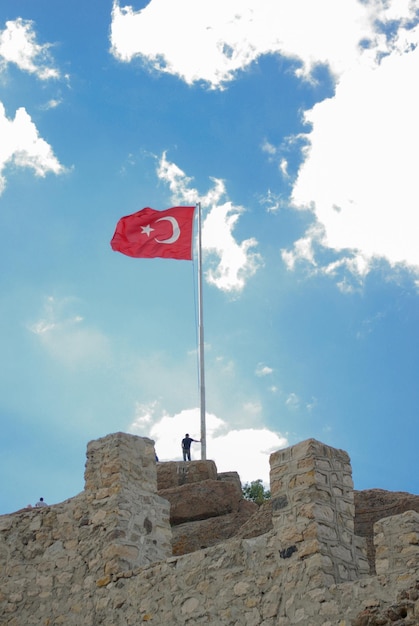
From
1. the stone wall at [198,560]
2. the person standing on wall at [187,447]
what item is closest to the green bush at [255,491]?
the person standing on wall at [187,447]

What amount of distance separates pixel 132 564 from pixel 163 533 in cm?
76

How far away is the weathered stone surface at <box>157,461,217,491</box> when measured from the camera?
17.3 m

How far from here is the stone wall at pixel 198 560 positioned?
28.5 feet

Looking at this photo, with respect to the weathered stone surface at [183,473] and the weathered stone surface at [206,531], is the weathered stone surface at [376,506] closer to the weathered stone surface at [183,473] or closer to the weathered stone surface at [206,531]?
the weathered stone surface at [206,531]

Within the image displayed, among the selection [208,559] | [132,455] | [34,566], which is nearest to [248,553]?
[208,559]

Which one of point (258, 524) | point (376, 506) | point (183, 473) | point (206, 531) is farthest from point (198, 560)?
point (183, 473)

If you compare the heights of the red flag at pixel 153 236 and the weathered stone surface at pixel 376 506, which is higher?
the red flag at pixel 153 236

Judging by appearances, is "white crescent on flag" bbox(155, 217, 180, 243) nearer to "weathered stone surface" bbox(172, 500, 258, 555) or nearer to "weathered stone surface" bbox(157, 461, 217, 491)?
"weathered stone surface" bbox(157, 461, 217, 491)

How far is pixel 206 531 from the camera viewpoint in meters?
15.4

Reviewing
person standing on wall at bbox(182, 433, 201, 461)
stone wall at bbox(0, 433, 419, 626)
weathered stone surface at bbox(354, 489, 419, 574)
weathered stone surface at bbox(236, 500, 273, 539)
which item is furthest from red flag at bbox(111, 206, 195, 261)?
stone wall at bbox(0, 433, 419, 626)

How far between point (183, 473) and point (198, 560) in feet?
25.2

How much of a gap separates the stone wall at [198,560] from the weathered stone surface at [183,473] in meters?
5.75

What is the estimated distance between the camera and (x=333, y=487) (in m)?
9.59

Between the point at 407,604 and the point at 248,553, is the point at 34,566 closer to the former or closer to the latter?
the point at 248,553
